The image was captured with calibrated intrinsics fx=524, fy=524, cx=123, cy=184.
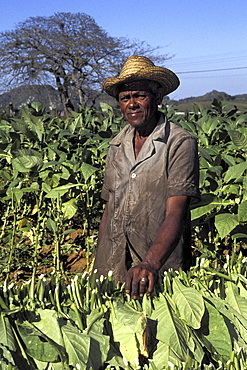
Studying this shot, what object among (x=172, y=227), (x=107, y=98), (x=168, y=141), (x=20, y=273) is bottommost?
(x=20, y=273)

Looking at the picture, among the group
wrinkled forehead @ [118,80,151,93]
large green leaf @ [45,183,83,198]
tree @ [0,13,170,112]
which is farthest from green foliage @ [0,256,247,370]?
tree @ [0,13,170,112]

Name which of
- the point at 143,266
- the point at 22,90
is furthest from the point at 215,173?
the point at 22,90

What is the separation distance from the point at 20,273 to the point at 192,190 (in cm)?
261

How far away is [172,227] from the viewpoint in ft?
6.77

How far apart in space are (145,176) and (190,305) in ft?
2.80

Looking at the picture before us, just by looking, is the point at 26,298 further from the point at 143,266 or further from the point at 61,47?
the point at 61,47

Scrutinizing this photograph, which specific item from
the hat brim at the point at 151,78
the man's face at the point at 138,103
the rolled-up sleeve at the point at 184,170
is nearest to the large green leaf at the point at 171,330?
the rolled-up sleeve at the point at 184,170

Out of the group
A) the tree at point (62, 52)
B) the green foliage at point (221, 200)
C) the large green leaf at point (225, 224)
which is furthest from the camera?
the tree at point (62, 52)

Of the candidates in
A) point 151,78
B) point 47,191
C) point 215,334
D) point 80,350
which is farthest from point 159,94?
point 47,191

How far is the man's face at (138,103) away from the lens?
2213 millimetres

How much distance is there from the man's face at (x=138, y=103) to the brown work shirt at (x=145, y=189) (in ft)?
0.35

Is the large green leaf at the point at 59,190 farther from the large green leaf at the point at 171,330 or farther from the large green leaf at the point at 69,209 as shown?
the large green leaf at the point at 171,330

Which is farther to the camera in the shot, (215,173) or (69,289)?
(215,173)

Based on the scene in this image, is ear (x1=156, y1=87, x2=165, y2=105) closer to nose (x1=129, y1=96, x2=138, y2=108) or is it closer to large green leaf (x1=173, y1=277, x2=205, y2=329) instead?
nose (x1=129, y1=96, x2=138, y2=108)
